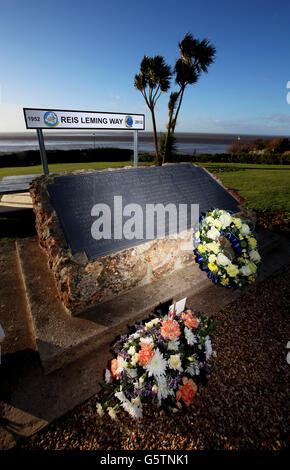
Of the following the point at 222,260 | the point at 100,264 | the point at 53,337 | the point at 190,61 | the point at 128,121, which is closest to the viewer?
the point at 53,337

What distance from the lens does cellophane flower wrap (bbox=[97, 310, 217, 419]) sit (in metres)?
1.76

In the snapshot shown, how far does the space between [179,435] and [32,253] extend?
3218 millimetres

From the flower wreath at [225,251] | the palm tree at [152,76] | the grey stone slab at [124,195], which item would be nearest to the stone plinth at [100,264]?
the grey stone slab at [124,195]

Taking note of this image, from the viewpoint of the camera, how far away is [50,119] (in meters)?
4.88

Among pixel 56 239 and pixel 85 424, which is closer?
pixel 85 424

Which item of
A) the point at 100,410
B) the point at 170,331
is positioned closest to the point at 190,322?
the point at 170,331

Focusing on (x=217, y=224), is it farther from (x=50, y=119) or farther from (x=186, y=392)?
(x=50, y=119)

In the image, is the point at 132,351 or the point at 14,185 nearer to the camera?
the point at 132,351

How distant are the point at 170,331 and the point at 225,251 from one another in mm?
1718

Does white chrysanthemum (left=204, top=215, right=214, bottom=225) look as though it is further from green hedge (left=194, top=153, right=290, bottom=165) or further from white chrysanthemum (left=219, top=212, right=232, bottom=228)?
green hedge (left=194, top=153, right=290, bottom=165)

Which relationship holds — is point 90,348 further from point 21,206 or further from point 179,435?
point 21,206

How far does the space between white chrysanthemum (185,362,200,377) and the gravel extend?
0.35 meters

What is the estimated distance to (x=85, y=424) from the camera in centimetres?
181
